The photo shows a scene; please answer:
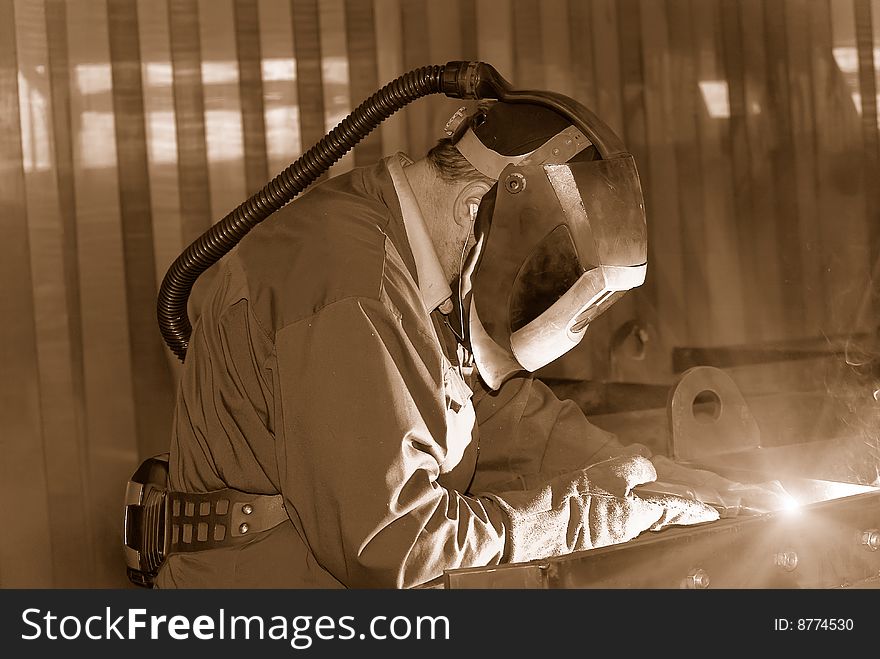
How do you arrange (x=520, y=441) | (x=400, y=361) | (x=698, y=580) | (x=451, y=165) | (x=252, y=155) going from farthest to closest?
1. (x=252, y=155)
2. (x=520, y=441)
3. (x=451, y=165)
4. (x=400, y=361)
5. (x=698, y=580)

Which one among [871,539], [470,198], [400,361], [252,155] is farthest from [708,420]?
[252,155]

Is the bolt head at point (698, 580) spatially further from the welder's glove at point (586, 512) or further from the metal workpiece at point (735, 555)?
the welder's glove at point (586, 512)

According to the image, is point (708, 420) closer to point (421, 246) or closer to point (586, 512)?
point (586, 512)

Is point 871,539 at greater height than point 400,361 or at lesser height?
lesser

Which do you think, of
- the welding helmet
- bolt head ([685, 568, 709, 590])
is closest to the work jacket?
the welding helmet

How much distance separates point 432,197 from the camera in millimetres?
1631

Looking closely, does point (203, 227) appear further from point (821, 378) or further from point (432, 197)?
point (821, 378)

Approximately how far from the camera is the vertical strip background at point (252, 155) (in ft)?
7.77

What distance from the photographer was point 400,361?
4.51ft

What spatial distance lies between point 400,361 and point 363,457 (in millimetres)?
154

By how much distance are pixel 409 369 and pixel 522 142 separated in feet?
1.45

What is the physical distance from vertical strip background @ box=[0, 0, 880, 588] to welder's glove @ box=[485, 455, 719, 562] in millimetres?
1292

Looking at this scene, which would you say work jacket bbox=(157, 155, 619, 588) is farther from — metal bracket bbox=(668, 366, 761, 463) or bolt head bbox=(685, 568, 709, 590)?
metal bracket bbox=(668, 366, 761, 463)
